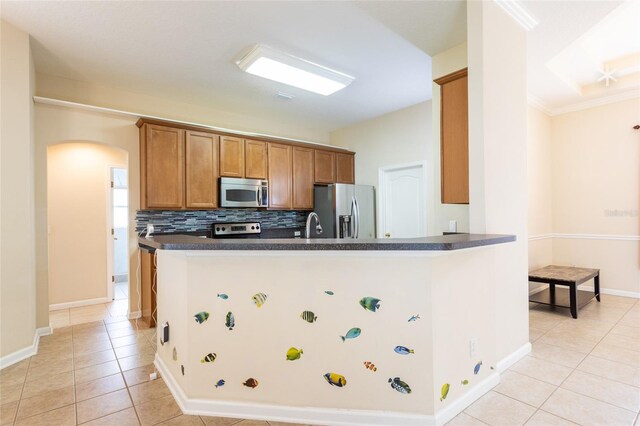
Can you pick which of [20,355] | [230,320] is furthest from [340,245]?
[20,355]

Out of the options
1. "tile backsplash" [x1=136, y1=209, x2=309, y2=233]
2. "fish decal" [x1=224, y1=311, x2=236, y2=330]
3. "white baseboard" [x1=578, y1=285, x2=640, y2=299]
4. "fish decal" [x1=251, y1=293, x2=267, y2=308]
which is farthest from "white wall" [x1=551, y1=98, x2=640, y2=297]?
"fish decal" [x1=224, y1=311, x2=236, y2=330]

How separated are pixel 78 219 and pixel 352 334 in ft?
15.1

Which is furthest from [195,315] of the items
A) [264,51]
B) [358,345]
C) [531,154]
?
[531,154]

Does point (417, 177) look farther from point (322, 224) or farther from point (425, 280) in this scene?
point (425, 280)

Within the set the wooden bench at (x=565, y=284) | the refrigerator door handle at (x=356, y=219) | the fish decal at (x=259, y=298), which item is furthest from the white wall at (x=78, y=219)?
the wooden bench at (x=565, y=284)

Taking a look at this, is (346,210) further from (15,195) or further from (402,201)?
(15,195)

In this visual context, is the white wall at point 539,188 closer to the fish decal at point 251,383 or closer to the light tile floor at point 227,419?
the light tile floor at point 227,419

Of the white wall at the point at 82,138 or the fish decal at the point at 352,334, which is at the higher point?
the white wall at the point at 82,138

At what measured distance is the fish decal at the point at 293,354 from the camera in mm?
1837

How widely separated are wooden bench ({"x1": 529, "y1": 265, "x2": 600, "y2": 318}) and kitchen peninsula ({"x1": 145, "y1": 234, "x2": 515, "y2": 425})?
239cm

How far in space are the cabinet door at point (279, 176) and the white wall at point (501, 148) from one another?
3029mm

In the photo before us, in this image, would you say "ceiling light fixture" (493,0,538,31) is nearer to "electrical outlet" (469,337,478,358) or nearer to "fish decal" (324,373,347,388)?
"electrical outlet" (469,337,478,358)

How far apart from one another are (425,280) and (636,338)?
2763 mm

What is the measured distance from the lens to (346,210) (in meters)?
4.89
